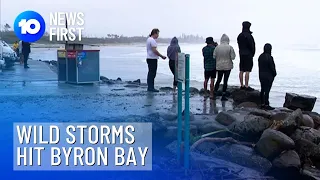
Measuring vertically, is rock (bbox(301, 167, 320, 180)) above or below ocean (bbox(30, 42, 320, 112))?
below

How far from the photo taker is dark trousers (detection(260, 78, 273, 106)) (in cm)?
1223

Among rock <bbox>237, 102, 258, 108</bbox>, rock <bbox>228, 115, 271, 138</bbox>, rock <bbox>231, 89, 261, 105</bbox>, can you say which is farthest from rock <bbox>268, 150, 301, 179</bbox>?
rock <bbox>231, 89, 261, 105</bbox>

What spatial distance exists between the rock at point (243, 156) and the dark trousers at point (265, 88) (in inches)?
159

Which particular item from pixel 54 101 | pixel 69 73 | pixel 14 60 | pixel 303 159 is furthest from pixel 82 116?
pixel 14 60

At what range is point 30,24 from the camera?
1495 cm

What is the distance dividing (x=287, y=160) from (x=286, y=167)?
0.56 ft

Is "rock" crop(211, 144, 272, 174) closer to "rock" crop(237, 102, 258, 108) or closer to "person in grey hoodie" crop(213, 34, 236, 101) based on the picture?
"rock" crop(237, 102, 258, 108)

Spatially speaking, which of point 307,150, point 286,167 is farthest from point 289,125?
point 286,167

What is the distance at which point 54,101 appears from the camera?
12.5 meters

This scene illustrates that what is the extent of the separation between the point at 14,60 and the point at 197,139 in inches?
973

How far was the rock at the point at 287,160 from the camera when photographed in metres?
7.78

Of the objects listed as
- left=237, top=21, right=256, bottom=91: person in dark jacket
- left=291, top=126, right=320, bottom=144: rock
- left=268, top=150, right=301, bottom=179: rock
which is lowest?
left=268, top=150, right=301, bottom=179: rock

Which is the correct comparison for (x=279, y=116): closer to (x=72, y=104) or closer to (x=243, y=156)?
(x=243, y=156)

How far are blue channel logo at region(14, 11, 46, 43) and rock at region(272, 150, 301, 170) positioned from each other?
278 inches
